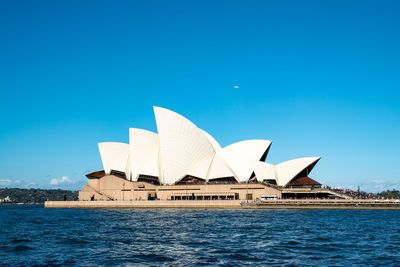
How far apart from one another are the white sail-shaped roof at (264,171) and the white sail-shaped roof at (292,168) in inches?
53.9

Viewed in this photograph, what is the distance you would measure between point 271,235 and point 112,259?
13.7 meters

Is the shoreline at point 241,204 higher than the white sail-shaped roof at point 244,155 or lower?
lower

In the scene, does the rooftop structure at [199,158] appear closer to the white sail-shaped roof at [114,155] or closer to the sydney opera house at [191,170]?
the sydney opera house at [191,170]

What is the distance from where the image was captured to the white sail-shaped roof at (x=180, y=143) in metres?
81.7

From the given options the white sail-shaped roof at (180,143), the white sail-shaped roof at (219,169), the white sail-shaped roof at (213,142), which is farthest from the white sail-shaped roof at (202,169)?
the white sail-shaped roof at (213,142)

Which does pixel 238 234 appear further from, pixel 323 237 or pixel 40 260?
pixel 40 260

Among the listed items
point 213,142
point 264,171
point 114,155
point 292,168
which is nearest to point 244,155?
point 264,171

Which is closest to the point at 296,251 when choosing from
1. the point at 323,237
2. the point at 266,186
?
the point at 323,237

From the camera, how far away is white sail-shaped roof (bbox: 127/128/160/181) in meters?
86.0

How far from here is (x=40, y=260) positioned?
71.0 feet

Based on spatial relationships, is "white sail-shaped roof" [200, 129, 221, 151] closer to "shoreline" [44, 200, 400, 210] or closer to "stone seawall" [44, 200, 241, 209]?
"stone seawall" [44, 200, 241, 209]

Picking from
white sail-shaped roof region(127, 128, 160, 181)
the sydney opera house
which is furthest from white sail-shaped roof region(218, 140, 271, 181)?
white sail-shaped roof region(127, 128, 160, 181)

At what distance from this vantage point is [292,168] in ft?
256

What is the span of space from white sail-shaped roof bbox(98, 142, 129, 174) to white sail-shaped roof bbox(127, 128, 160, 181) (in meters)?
4.49
